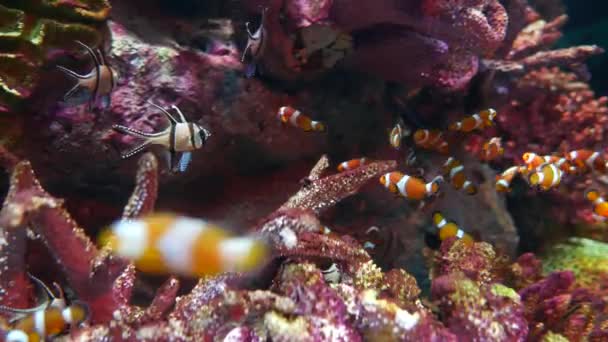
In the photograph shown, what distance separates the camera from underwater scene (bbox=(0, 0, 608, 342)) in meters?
1.75

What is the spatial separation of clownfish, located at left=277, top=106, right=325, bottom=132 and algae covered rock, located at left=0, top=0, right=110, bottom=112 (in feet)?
4.29

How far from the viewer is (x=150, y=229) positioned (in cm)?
159

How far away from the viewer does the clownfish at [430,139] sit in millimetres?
4047

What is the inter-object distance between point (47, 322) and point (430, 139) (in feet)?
10.2

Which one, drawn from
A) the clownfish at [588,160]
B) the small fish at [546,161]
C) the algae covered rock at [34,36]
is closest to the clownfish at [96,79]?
the algae covered rock at [34,36]

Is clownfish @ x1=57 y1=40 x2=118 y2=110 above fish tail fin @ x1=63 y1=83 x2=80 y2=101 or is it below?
above

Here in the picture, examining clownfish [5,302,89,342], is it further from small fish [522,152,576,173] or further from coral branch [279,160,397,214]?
small fish [522,152,576,173]

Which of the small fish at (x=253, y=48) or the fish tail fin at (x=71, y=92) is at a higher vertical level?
the small fish at (x=253, y=48)

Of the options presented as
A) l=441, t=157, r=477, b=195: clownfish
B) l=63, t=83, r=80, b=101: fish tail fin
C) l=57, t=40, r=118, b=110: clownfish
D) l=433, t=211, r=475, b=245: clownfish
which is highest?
l=57, t=40, r=118, b=110: clownfish

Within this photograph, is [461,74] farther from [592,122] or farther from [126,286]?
[126,286]

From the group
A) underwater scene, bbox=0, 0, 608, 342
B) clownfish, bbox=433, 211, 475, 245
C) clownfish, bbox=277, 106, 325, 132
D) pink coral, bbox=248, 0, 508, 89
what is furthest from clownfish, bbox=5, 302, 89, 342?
clownfish, bbox=433, 211, 475, 245

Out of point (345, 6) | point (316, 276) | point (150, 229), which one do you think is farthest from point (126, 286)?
point (345, 6)

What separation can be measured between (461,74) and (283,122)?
1.41 metres

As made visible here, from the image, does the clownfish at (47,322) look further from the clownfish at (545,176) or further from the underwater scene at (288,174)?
the clownfish at (545,176)
